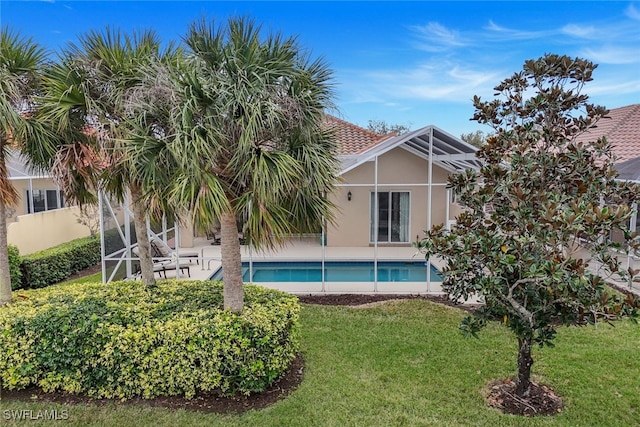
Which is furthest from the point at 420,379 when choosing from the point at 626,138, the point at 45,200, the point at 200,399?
the point at 45,200

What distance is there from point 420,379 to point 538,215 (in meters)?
3.00

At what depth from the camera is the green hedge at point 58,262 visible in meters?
11.5

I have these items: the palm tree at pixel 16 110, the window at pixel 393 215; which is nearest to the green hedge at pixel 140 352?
the palm tree at pixel 16 110

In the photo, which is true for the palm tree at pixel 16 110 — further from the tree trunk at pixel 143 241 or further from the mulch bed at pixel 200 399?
the mulch bed at pixel 200 399

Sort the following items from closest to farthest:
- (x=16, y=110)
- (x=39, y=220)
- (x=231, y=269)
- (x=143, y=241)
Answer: (x=231, y=269), (x=16, y=110), (x=143, y=241), (x=39, y=220)

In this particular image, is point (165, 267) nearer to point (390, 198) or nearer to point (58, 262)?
point (58, 262)

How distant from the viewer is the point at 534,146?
509cm

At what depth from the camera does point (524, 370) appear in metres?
5.33

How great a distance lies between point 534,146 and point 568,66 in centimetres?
109

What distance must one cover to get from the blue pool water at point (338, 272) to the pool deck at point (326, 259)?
0.74ft

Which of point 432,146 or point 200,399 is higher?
point 432,146

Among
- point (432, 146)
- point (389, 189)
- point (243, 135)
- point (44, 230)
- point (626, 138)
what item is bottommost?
point (44, 230)

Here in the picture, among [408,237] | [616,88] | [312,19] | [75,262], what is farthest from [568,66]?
[616,88]

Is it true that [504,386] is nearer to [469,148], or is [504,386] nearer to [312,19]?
[469,148]
